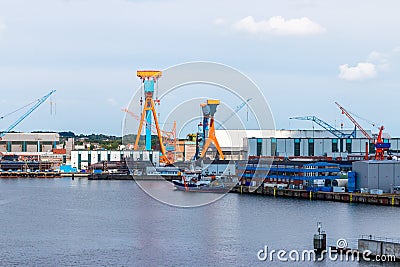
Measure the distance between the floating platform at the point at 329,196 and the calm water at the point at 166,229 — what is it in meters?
0.64

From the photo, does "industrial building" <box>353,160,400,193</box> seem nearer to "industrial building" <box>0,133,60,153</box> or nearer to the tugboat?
the tugboat

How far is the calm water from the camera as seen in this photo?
12.0m

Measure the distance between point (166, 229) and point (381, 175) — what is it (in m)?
8.71

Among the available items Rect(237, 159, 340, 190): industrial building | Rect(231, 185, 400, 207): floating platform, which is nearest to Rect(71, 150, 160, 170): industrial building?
Rect(237, 159, 340, 190): industrial building

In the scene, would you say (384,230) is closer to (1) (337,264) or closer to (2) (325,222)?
(2) (325,222)

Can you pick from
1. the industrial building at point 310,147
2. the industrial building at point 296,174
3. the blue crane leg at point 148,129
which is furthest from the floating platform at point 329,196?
the blue crane leg at point 148,129

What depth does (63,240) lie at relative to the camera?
13484 millimetres

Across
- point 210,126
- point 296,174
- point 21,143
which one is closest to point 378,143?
point 296,174

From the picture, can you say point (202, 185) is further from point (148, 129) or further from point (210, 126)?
point (148, 129)

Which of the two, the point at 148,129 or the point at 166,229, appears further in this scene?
the point at 148,129

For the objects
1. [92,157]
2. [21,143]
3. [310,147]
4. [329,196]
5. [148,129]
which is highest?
[148,129]

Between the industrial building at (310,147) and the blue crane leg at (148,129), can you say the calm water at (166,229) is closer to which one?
the industrial building at (310,147)

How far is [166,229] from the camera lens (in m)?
14.9

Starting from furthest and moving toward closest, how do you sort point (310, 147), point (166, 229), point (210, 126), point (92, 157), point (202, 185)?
point (92, 157) → point (210, 126) → point (310, 147) → point (202, 185) → point (166, 229)
